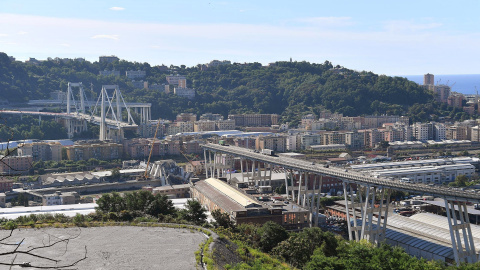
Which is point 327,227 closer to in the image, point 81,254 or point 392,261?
point 392,261

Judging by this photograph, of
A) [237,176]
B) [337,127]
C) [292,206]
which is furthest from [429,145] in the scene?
[292,206]

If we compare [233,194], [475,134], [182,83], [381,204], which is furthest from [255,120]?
[381,204]

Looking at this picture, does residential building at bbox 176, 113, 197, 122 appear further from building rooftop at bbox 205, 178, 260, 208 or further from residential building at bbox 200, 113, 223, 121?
building rooftop at bbox 205, 178, 260, 208

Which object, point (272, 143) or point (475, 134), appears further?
point (475, 134)

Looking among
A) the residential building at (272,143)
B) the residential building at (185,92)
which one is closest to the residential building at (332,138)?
the residential building at (272,143)

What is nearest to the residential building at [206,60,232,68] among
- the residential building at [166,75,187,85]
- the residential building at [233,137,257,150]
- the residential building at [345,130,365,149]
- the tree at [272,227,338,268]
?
the residential building at [166,75,187,85]

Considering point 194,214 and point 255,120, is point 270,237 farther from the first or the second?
point 255,120
